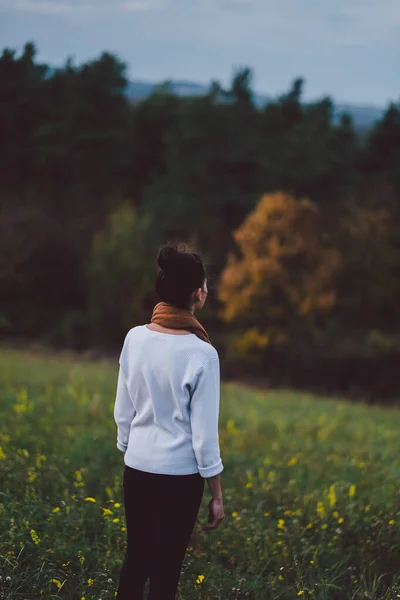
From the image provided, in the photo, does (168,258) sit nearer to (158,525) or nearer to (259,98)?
(158,525)

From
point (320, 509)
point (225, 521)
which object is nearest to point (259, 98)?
point (320, 509)

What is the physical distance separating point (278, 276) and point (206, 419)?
26781 millimetres

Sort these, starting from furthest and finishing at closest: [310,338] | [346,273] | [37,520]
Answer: [346,273] < [310,338] < [37,520]

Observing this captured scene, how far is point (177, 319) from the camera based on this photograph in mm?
3039

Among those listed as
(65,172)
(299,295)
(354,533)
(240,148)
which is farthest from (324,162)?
(354,533)

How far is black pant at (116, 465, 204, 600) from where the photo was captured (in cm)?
303

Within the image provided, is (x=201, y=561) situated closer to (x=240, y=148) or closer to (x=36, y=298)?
(x=36, y=298)

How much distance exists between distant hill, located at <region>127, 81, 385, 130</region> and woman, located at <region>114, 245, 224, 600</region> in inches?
1539

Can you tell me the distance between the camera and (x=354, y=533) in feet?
16.9

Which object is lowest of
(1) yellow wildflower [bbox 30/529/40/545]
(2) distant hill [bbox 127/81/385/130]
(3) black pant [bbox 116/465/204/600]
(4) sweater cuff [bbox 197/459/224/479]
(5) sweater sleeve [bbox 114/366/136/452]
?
(1) yellow wildflower [bbox 30/529/40/545]

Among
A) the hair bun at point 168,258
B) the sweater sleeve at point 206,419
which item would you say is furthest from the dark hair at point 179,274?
the sweater sleeve at point 206,419

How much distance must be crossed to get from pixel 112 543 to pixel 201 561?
59 cm

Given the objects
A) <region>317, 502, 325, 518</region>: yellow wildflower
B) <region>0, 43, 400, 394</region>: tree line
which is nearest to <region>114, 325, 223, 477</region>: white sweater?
<region>317, 502, 325, 518</region>: yellow wildflower

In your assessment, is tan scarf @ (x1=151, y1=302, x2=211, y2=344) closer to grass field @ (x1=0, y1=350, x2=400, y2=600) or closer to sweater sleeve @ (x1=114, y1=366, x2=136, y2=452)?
sweater sleeve @ (x1=114, y1=366, x2=136, y2=452)
